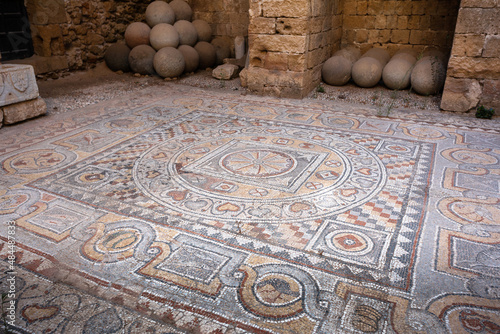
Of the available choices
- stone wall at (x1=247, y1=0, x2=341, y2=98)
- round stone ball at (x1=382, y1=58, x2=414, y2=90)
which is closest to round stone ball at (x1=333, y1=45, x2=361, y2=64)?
stone wall at (x1=247, y1=0, x2=341, y2=98)

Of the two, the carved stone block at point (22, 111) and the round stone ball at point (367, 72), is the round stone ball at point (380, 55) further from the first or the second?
the carved stone block at point (22, 111)

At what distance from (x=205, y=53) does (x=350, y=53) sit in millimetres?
3620

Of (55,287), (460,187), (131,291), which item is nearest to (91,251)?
(55,287)

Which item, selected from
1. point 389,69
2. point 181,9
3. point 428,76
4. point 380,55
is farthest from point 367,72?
point 181,9

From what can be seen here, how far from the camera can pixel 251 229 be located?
292 cm

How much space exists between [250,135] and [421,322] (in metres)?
3.38

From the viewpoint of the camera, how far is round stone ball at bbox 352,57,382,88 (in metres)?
7.27

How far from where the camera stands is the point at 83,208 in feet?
10.6

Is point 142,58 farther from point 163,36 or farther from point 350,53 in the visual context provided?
point 350,53

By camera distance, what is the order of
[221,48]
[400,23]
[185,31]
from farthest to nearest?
[221,48] < [185,31] < [400,23]

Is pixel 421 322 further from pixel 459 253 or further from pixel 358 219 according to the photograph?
pixel 358 219

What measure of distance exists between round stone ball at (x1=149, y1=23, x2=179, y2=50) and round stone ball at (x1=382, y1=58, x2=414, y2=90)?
4.87 m

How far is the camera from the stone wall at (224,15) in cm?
971

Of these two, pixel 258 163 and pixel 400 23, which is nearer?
pixel 258 163
